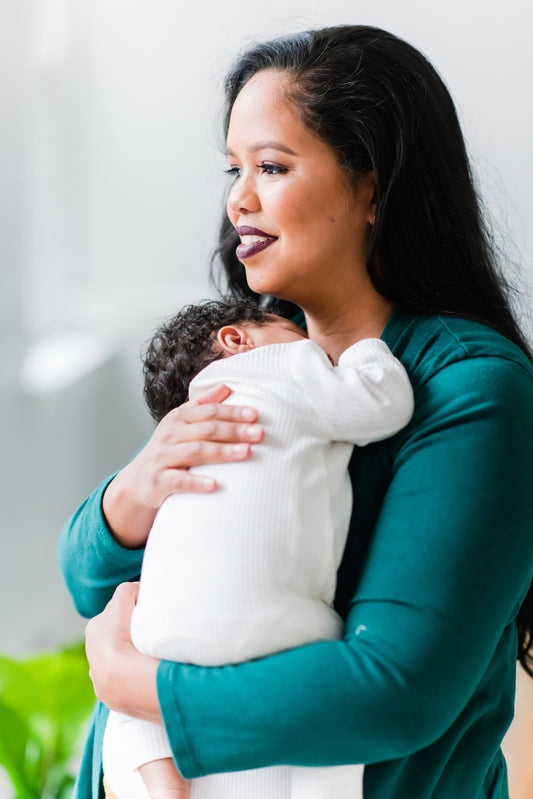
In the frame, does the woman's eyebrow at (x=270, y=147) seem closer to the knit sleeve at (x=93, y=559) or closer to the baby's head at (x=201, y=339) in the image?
the baby's head at (x=201, y=339)

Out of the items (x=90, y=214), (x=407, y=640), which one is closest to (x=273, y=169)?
(x=407, y=640)

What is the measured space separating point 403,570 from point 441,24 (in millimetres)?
1843

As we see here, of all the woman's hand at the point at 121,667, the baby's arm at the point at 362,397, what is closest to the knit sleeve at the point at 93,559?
the woman's hand at the point at 121,667

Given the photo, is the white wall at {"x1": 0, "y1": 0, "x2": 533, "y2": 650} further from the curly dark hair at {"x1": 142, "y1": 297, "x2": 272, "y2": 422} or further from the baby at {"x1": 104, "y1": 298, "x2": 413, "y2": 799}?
the baby at {"x1": 104, "y1": 298, "x2": 413, "y2": 799}

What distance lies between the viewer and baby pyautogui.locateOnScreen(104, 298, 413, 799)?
0.90 m

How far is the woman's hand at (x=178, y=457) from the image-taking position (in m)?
0.97

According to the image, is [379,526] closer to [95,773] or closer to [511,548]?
[511,548]

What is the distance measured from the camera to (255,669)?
0.86m

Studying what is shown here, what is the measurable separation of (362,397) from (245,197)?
0.35m

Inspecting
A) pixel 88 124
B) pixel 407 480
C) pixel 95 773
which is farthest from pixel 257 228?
pixel 88 124

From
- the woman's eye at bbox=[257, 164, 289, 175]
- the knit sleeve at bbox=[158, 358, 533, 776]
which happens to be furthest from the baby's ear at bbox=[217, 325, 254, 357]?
the knit sleeve at bbox=[158, 358, 533, 776]

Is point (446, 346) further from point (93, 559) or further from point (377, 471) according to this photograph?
point (93, 559)

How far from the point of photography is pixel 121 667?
0.94 meters

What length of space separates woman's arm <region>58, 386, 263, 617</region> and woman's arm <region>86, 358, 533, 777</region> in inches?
8.0
